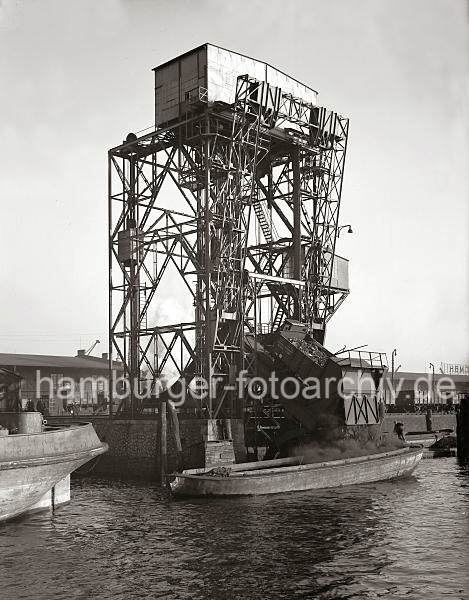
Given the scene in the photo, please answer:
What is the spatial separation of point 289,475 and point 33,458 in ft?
39.6

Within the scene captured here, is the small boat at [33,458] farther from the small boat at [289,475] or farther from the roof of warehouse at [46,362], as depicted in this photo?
the roof of warehouse at [46,362]

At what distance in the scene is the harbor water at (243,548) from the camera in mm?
15578

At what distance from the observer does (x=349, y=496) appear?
93.9 ft

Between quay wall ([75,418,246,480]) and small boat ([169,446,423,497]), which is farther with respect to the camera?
quay wall ([75,418,246,480])

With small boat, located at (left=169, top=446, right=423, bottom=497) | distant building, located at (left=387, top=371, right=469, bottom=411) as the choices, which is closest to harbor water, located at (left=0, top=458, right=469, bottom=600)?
small boat, located at (left=169, top=446, right=423, bottom=497)

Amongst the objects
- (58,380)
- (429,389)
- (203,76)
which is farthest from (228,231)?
(429,389)

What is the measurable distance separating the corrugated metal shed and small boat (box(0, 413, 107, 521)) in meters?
21.0

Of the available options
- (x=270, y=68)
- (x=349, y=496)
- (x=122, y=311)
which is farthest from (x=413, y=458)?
A: (x=270, y=68)

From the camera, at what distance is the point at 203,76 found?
37.8 m

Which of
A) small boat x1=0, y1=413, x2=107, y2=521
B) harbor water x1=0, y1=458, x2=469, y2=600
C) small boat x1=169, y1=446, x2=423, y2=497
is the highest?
small boat x1=0, y1=413, x2=107, y2=521

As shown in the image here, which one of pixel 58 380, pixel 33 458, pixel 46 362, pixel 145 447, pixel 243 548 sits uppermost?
pixel 46 362

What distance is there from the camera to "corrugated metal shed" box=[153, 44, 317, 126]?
37812 millimetres

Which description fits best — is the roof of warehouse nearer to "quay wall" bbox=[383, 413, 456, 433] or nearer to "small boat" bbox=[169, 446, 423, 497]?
"quay wall" bbox=[383, 413, 456, 433]

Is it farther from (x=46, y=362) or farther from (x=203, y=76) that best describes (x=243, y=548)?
(x=46, y=362)
